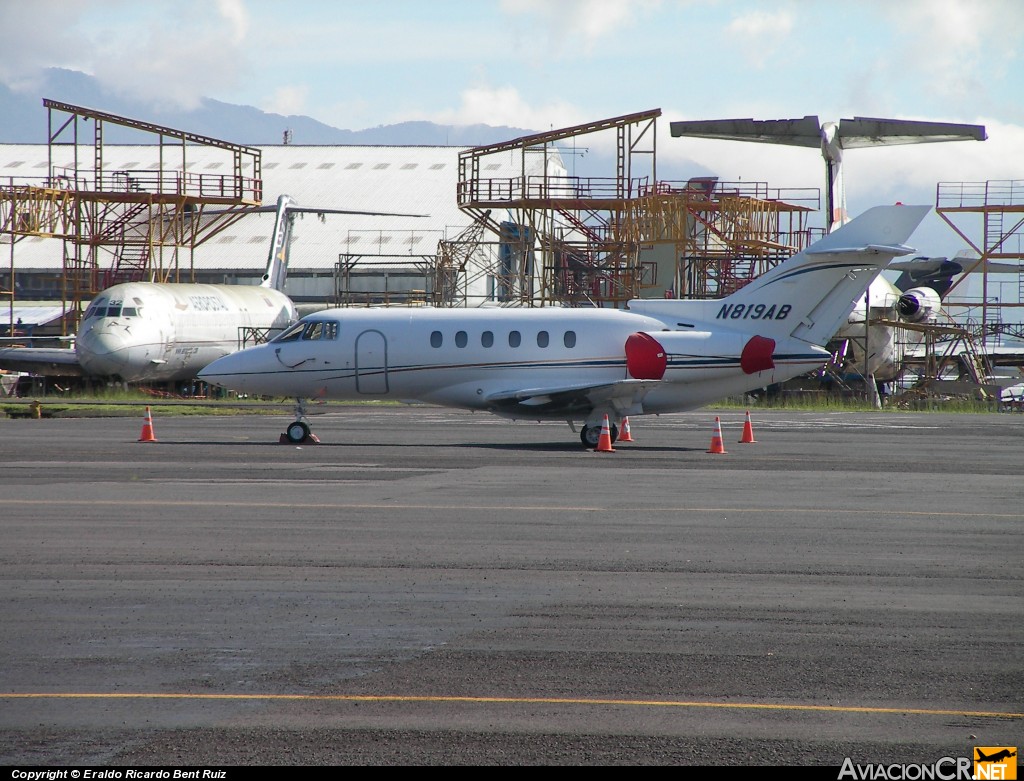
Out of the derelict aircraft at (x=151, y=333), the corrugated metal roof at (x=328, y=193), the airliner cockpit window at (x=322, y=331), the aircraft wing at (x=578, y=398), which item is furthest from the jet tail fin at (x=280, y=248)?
the aircraft wing at (x=578, y=398)

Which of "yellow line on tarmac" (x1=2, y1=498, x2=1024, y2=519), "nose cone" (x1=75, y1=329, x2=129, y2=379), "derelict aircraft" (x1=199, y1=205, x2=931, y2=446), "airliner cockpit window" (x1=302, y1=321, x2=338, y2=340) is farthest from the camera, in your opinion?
"nose cone" (x1=75, y1=329, x2=129, y2=379)

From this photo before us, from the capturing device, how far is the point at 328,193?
249 feet

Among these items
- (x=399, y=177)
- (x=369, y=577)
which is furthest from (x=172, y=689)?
(x=399, y=177)

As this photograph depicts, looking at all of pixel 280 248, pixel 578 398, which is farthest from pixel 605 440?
pixel 280 248

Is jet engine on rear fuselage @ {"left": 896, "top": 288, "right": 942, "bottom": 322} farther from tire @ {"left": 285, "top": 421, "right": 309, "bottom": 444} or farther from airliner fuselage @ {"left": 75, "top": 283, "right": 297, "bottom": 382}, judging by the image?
tire @ {"left": 285, "top": 421, "right": 309, "bottom": 444}

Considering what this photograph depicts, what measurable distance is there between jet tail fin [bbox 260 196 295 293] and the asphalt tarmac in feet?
126

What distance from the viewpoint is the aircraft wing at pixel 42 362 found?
43500 mm

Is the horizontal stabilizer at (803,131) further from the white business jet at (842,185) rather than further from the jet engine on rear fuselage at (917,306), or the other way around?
the jet engine on rear fuselage at (917,306)

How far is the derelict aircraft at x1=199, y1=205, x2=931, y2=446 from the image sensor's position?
24750 mm

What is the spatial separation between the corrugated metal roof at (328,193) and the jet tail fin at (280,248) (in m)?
11.8

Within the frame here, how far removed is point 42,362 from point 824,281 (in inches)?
1161

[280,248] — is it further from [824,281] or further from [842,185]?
[824,281]

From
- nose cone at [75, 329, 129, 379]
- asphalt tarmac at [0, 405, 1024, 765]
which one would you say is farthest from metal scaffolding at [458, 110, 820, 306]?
asphalt tarmac at [0, 405, 1024, 765]

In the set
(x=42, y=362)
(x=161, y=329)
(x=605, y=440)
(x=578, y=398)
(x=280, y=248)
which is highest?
(x=280, y=248)
